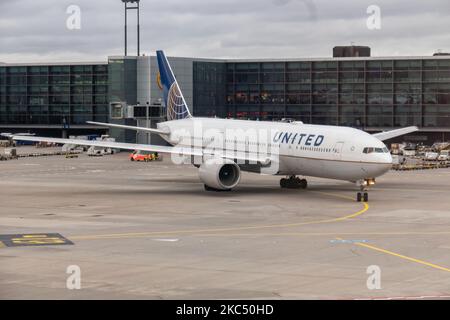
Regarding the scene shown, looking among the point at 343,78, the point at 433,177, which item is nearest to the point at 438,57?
the point at 343,78

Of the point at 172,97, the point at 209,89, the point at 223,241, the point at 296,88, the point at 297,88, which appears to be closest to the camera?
the point at 223,241

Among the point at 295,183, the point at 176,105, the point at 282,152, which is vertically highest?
the point at 176,105

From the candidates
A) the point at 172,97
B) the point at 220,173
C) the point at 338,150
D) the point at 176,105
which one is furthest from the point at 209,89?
the point at 338,150

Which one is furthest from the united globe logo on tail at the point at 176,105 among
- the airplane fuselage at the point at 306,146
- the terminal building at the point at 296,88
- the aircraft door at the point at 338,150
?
the terminal building at the point at 296,88

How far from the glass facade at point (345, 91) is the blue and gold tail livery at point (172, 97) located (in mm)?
69040

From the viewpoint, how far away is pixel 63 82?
168250 mm

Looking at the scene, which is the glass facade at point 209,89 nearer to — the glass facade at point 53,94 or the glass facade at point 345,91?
the glass facade at point 345,91

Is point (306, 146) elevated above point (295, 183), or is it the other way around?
point (306, 146)

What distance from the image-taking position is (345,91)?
15012cm

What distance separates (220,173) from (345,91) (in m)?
90.9

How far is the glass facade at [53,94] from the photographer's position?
166m

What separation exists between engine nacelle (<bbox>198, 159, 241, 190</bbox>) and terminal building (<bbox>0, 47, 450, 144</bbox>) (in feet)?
229

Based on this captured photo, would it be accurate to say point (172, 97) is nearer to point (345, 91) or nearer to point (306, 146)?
point (306, 146)
